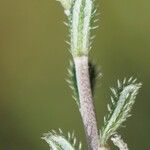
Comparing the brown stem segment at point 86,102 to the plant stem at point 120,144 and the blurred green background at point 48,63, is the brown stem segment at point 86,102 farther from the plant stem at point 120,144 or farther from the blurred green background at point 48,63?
the blurred green background at point 48,63

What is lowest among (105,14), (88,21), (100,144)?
(100,144)

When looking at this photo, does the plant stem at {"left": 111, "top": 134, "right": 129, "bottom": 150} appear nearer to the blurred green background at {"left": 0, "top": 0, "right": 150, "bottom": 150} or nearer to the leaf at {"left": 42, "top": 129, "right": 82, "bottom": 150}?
the leaf at {"left": 42, "top": 129, "right": 82, "bottom": 150}

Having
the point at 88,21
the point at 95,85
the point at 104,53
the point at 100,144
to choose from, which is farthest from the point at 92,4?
the point at 104,53

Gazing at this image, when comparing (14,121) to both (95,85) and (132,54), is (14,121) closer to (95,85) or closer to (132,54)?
(132,54)

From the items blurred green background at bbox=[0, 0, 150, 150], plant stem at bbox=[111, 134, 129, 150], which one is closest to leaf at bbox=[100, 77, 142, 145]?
plant stem at bbox=[111, 134, 129, 150]

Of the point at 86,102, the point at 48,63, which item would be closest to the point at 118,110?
the point at 86,102

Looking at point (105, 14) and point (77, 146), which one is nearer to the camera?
point (77, 146)

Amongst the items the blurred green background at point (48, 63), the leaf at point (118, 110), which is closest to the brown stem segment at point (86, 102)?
the leaf at point (118, 110)
